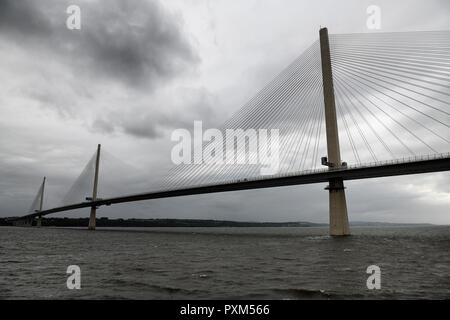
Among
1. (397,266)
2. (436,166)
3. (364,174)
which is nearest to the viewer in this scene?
(397,266)

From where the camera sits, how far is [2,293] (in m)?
10.0

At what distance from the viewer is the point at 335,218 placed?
3978 centimetres

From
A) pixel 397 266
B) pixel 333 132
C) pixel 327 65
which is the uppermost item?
pixel 327 65

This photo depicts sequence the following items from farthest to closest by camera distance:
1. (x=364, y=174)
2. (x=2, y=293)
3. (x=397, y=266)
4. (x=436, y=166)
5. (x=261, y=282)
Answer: (x=364, y=174), (x=436, y=166), (x=397, y=266), (x=261, y=282), (x=2, y=293)
